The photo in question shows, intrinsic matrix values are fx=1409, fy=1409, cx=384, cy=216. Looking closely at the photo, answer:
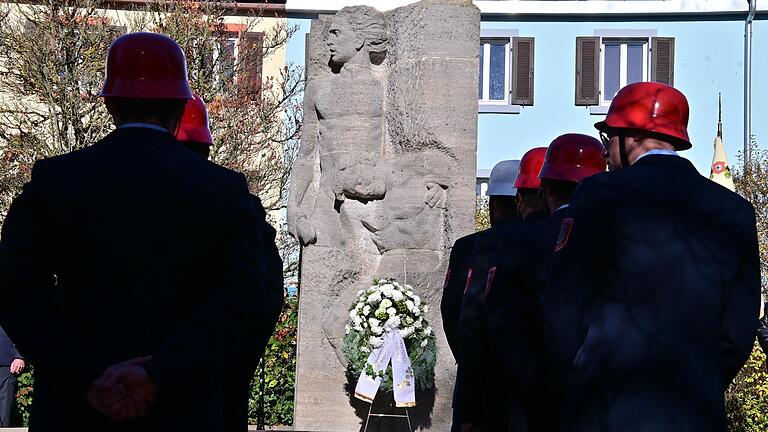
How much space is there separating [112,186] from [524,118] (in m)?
24.4

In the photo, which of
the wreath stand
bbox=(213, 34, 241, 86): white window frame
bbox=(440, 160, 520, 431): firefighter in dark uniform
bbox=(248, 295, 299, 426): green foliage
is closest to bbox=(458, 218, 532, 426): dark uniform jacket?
bbox=(440, 160, 520, 431): firefighter in dark uniform

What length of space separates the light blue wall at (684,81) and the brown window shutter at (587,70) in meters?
0.22

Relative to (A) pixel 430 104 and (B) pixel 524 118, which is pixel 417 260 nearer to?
(A) pixel 430 104

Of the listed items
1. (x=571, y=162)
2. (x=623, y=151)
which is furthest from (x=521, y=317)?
(x=623, y=151)

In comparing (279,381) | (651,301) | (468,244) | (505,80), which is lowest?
(279,381)

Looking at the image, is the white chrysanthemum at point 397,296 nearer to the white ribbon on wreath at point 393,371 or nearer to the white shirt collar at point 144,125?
the white ribbon on wreath at point 393,371

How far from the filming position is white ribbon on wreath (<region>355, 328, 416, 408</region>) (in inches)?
359

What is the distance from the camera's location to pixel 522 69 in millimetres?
27219

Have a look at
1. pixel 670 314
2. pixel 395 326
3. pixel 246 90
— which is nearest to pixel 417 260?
pixel 395 326

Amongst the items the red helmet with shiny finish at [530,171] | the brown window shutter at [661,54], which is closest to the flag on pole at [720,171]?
the brown window shutter at [661,54]

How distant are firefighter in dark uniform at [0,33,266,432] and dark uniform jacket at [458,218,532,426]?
6.31 feet

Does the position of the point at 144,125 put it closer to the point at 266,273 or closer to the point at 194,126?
the point at 266,273

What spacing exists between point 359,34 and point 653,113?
19.0 feet

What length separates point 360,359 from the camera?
30.2ft
